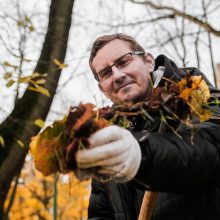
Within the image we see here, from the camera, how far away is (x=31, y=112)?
11.9 ft

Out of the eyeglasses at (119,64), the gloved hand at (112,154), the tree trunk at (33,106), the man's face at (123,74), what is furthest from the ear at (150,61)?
the tree trunk at (33,106)

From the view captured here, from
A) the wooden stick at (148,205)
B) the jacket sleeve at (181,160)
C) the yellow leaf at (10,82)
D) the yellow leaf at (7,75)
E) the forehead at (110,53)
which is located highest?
the forehead at (110,53)

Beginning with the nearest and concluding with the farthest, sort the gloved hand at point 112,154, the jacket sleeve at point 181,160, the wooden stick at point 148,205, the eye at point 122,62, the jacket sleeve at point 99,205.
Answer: the gloved hand at point 112,154 < the jacket sleeve at point 181,160 < the wooden stick at point 148,205 < the eye at point 122,62 < the jacket sleeve at point 99,205

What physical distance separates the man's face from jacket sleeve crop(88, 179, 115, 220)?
63cm

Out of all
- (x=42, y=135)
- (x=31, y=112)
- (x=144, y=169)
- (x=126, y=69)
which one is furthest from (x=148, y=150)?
(x=31, y=112)

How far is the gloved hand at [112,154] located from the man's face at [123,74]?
621 mm

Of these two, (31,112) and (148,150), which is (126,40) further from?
(31,112)

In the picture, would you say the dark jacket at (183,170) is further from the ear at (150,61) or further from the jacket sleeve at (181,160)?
the ear at (150,61)

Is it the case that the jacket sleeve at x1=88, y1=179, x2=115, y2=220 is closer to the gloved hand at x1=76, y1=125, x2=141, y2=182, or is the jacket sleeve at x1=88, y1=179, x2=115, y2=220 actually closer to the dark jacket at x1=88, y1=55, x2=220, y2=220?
the dark jacket at x1=88, y1=55, x2=220, y2=220

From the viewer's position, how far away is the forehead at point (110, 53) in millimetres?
1989

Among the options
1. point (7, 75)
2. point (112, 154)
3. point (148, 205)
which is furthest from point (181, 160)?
point (7, 75)

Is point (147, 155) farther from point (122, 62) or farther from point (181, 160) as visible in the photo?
point (122, 62)

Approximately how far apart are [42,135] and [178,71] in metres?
0.81

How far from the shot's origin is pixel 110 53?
202 centimetres
